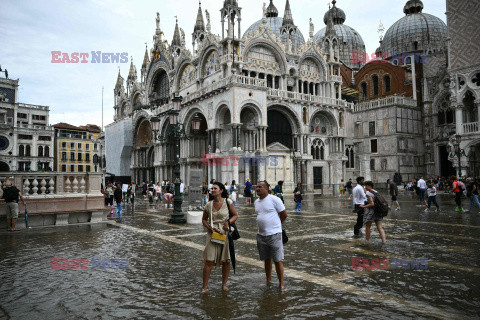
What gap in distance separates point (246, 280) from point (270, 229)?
1.19 meters

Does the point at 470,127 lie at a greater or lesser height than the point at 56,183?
greater

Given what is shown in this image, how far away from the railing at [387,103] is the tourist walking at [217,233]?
4094cm

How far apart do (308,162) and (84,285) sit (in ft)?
107

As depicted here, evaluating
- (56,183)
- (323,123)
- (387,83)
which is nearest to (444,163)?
(387,83)

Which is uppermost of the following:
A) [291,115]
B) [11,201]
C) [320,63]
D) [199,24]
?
[199,24]

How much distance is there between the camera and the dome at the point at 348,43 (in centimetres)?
6150

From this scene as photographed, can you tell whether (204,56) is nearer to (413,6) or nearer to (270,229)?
(270,229)

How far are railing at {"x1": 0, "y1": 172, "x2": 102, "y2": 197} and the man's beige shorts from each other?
110cm

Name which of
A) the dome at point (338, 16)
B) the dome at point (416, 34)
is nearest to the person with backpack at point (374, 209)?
the dome at point (416, 34)

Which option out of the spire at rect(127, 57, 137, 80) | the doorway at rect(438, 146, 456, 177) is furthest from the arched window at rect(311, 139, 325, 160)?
the spire at rect(127, 57, 137, 80)

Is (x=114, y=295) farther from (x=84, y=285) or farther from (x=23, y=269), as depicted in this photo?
(x=23, y=269)

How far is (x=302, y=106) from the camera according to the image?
37.0 m

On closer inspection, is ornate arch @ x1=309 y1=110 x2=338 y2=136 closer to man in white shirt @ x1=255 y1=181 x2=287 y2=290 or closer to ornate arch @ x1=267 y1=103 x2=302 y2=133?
ornate arch @ x1=267 y1=103 x2=302 y2=133

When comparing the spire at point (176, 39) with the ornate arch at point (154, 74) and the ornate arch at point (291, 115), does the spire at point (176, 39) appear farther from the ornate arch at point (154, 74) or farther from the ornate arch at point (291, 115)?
the ornate arch at point (291, 115)
